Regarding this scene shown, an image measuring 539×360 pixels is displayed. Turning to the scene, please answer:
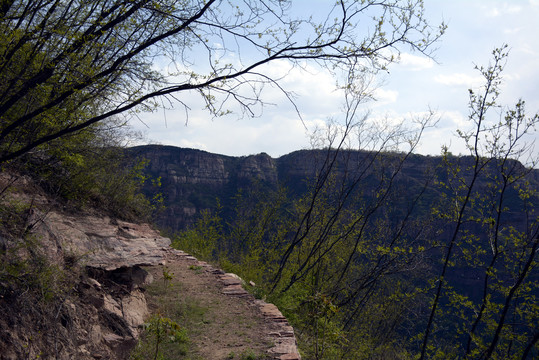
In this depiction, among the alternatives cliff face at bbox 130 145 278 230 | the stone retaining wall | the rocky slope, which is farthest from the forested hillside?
cliff face at bbox 130 145 278 230

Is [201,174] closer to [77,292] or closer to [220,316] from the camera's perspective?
[220,316]

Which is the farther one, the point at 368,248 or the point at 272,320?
the point at 368,248

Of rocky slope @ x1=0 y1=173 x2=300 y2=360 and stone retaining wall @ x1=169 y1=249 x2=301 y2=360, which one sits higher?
rocky slope @ x1=0 y1=173 x2=300 y2=360

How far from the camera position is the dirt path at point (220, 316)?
4.63 metres

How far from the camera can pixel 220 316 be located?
566 centimetres

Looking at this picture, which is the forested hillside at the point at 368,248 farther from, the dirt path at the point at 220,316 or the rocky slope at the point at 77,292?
the rocky slope at the point at 77,292

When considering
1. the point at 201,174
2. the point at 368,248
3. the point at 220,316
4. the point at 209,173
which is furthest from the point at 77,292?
the point at 209,173

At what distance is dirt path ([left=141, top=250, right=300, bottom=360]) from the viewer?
463cm

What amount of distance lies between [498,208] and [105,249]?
6667mm

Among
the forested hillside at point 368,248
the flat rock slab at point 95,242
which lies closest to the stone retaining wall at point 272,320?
the forested hillside at point 368,248

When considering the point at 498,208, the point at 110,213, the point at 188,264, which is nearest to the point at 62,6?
the point at 110,213

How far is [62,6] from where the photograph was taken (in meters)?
3.91

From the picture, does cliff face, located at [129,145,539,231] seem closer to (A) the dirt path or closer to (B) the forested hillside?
(B) the forested hillside

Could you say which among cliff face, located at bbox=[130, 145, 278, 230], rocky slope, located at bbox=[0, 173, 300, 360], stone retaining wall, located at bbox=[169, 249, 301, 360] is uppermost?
cliff face, located at bbox=[130, 145, 278, 230]
